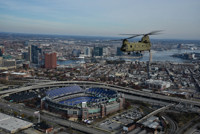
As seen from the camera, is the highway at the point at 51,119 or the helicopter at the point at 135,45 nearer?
the helicopter at the point at 135,45

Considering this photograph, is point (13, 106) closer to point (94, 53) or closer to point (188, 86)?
point (188, 86)

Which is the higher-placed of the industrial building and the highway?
the industrial building

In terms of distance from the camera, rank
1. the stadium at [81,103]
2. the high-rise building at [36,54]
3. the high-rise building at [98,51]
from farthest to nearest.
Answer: the high-rise building at [98,51], the high-rise building at [36,54], the stadium at [81,103]

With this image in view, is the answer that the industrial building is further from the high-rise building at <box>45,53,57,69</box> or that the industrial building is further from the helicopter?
the high-rise building at <box>45,53,57,69</box>

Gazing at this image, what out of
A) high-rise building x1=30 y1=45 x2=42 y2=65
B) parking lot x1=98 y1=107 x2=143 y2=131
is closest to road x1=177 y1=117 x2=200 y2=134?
parking lot x1=98 y1=107 x2=143 y2=131

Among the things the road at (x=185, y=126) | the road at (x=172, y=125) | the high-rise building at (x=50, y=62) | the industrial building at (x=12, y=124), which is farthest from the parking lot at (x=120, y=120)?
the high-rise building at (x=50, y=62)

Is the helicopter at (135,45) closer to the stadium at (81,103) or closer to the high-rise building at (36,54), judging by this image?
the stadium at (81,103)

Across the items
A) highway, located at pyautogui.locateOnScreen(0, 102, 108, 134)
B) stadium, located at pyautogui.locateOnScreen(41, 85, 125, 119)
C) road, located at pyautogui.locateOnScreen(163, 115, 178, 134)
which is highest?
stadium, located at pyautogui.locateOnScreen(41, 85, 125, 119)
